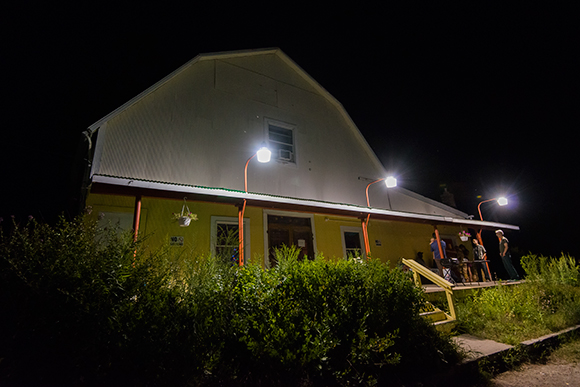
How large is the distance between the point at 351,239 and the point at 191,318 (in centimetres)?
778

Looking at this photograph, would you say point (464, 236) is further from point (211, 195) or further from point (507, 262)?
point (211, 195)

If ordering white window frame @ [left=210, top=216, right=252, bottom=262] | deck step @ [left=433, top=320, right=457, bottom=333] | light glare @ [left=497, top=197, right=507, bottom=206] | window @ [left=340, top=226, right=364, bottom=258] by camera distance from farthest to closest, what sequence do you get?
light glare @ [left=497, top=197, right=507, bottom=206] → window @ [left=340, top=226, right=364, bottom=258] → white window frame @ [left=210, top=216, right=252, bottom=262] → deck step @ [left=433, top=320, right=457, bottom=333]

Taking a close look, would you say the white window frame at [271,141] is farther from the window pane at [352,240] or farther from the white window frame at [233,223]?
the window pane at [352,240]

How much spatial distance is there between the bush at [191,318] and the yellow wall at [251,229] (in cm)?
88

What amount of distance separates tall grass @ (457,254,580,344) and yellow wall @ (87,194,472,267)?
2.47 m

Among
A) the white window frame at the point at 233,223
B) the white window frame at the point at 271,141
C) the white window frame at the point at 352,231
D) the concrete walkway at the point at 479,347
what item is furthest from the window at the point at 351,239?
the concrete walkway at the point at 479,347

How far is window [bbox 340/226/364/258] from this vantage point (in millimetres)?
9469

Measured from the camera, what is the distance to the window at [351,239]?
9.47 m

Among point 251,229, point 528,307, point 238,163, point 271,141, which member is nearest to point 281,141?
point 271,141

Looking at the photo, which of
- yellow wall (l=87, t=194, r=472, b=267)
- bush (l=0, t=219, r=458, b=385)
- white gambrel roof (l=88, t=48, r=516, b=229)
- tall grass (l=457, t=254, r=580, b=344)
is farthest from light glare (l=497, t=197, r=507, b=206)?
bush (l=0, t=219, r=458, b=385)

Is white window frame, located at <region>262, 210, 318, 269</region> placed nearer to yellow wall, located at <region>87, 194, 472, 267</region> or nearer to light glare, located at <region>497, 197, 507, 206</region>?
yellow wall, located at <region>87, 194, 472, 267</region>

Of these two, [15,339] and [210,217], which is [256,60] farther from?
[15,339]

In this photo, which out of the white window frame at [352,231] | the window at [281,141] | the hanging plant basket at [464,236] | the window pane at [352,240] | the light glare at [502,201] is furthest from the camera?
the light glare at [502,201]

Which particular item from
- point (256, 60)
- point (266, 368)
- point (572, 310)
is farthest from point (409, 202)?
point (266, 368)
